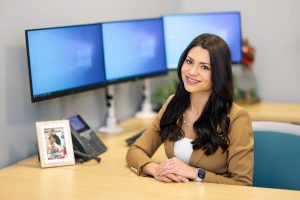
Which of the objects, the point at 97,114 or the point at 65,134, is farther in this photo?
the point at 97,114

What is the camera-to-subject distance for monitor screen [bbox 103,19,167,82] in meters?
2.98

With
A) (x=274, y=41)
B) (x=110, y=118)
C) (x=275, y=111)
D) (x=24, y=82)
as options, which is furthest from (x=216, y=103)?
(x=274, y=41)

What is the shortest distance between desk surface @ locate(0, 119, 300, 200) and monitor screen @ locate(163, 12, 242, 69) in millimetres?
1263

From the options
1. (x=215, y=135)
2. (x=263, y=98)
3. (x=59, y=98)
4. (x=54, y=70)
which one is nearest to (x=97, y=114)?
(x=59, y=98)

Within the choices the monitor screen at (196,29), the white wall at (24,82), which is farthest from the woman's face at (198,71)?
the monitor screen at (196,29)

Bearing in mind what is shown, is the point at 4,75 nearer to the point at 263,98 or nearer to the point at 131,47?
the point at 131,47

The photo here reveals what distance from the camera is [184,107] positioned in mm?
2350

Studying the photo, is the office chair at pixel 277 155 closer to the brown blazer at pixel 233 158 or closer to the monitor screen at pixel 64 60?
the brown blazer at pixel 233 158

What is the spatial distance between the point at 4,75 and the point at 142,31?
1.03 metres

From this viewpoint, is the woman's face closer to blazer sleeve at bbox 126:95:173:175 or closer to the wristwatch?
blazer sleeve at bbox 126:95:173:175

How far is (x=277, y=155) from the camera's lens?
241 centimetres

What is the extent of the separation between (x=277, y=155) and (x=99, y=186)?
34.1 inches

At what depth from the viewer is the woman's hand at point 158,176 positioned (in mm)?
2096

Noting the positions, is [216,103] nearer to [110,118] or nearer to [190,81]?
[190,81]
